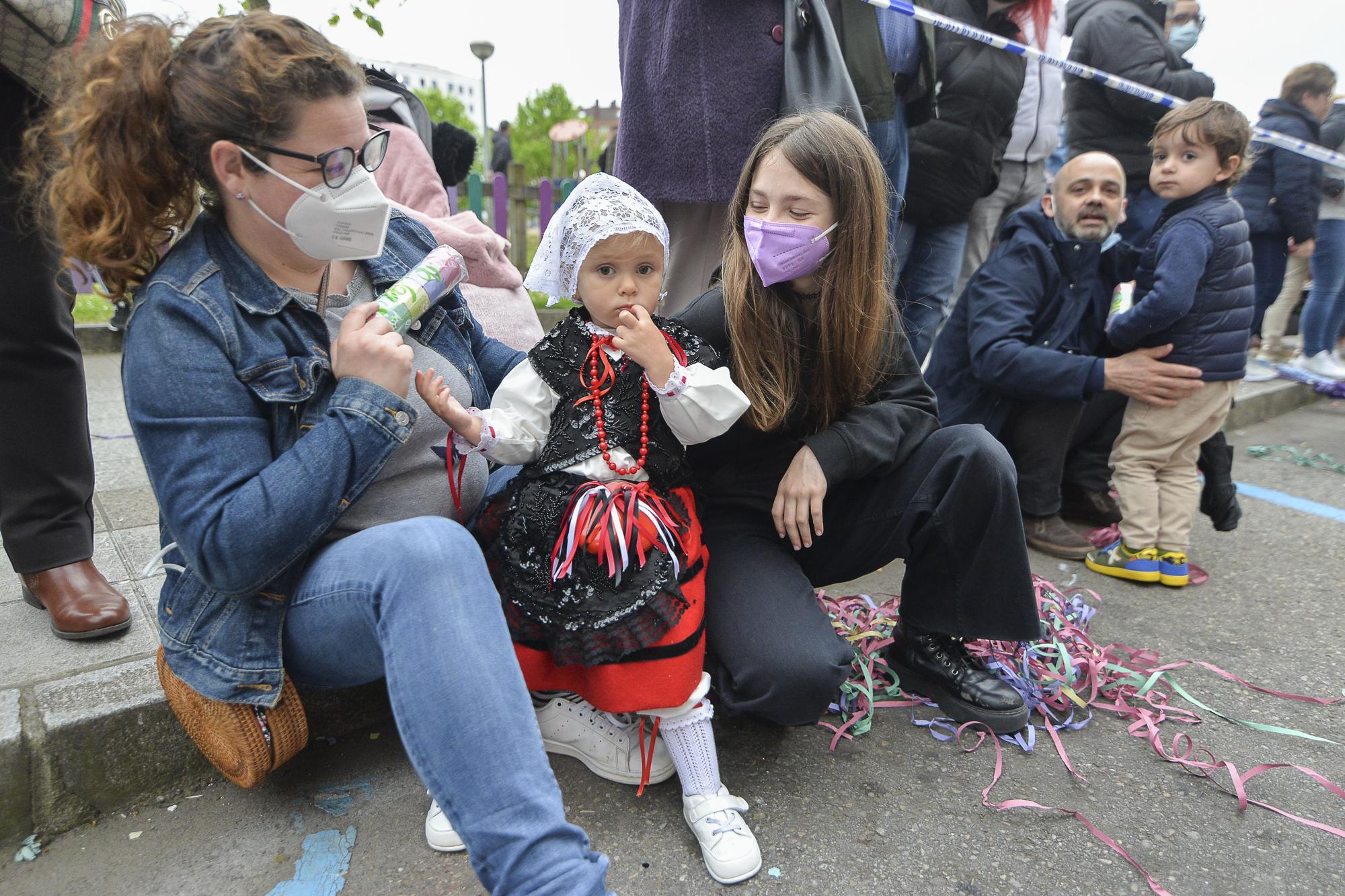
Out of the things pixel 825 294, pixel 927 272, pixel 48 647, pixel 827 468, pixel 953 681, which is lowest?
pixel 953 681

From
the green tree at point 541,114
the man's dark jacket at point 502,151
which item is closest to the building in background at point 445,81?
the green tree at point 541,114

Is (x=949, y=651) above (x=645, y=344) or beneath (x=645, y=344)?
beneath

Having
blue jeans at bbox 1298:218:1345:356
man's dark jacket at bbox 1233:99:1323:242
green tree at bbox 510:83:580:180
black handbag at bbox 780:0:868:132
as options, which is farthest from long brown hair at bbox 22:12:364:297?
green tree at bbox 510:83:580:180

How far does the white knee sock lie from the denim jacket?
69 cm

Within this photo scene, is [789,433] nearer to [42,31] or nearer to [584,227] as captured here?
[584,227]

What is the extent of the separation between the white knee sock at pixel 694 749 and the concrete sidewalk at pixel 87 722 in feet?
2.39

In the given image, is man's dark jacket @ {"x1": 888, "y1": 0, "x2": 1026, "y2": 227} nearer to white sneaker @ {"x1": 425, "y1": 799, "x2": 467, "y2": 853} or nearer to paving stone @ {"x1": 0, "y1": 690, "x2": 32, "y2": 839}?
white sneaker @ {"x1": 425, "y1": 799, "x2": 467, "y2": 853}

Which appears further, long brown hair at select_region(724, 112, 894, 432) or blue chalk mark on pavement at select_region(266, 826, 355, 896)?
long brown hair at select_region(724, 112, 894, 432)

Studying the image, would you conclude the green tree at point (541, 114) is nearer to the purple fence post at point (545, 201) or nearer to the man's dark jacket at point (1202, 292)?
the purple fence post at point (545, 201)

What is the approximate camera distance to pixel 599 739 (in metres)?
1.87

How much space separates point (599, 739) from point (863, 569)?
77 cm

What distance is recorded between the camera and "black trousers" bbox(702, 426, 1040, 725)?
1784 millimetres

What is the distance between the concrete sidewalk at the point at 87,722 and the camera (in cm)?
160

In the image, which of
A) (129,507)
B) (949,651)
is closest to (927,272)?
(949,651)
